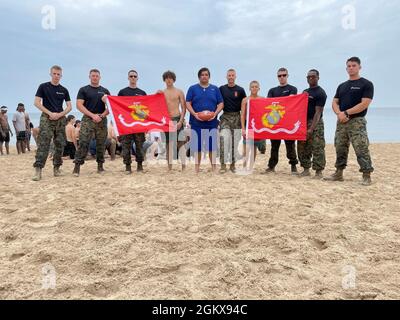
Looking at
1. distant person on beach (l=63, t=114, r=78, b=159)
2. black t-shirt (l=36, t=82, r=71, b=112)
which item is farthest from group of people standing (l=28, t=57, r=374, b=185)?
distant person on beach (l=63, t=114, r=78, b=159)

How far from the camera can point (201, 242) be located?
121 inches

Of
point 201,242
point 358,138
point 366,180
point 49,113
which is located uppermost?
point 49,113

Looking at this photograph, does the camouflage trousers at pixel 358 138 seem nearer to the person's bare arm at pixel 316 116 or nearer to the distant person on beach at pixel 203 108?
the person's bare arm at pixel 316 116

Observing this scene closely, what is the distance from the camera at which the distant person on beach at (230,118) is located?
662 centimetres

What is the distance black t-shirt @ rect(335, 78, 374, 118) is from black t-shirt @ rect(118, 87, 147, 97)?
3.85 meters

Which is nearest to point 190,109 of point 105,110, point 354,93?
point 105,110

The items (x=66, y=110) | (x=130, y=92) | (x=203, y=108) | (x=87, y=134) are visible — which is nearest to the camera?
(x=66, y=110)

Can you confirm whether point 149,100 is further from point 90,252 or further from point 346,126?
point 90,252

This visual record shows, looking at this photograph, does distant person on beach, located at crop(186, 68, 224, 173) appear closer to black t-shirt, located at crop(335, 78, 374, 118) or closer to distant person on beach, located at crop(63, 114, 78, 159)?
black t-shirt, located at crop(335, 78, 374, 118)

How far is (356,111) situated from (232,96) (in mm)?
2340

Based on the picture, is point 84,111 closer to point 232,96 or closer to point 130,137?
point 130,137

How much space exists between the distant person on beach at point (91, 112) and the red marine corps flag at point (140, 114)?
26cm

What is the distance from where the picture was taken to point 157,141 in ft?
34.7
